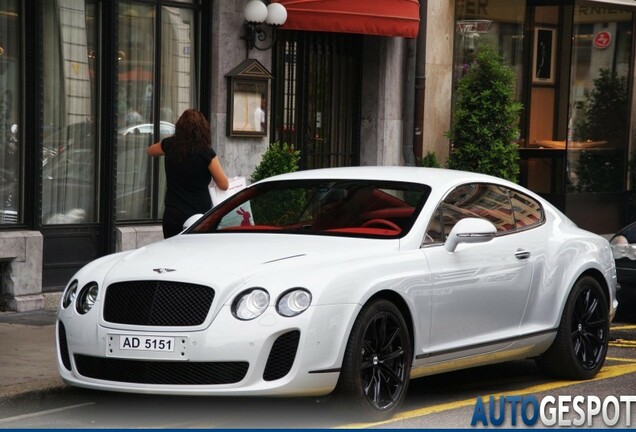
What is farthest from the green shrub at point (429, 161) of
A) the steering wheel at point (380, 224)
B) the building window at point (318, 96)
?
the steering wheel at point (380, 224)

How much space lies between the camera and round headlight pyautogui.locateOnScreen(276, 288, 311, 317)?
7250 millimetres

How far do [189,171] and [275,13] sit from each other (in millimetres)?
4775

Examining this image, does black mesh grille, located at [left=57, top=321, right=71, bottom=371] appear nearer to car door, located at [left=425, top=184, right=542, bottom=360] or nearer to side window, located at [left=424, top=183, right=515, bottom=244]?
car door, located at [left=425, top=184, right=542, bottom=360]

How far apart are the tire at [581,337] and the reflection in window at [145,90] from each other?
233 inches

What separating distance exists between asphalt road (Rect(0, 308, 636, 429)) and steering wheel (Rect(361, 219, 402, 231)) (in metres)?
1.10

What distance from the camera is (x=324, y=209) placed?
8750 mm

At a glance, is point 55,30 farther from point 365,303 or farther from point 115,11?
point 365,303

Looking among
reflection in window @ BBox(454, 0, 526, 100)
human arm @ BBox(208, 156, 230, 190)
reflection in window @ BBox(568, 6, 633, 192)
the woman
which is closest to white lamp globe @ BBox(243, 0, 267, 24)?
the woman

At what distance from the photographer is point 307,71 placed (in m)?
17.1

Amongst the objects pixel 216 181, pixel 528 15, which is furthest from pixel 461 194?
pixel 528 15

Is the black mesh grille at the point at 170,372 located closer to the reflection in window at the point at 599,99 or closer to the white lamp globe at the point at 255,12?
the white lamp globe at the point at 255,12

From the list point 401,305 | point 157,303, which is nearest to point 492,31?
point 401,305

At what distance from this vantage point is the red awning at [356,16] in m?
15.7

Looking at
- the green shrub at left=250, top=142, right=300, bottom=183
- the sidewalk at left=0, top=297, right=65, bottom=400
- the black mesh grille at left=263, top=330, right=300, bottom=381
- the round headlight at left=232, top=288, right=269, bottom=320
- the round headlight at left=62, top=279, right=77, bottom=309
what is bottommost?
the sidewalk at left=0, top=297, right=65, bottom=400
